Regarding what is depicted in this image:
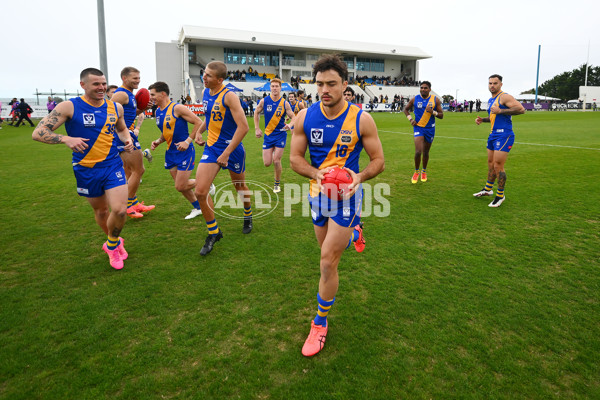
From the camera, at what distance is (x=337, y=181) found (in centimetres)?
299

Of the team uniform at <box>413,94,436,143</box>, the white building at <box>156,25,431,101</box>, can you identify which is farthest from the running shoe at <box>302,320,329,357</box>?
the white building at <box>156,25,431,101</box>

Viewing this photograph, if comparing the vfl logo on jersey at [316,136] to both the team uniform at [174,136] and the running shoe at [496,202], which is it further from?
the running shoe at [496,202]

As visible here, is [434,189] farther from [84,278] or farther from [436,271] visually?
[84,278]

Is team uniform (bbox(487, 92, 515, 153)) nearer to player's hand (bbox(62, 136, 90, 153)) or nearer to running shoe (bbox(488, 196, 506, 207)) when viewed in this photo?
running shoe (bbox(488, 196, 506, 207))

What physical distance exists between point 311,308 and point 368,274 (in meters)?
1.06

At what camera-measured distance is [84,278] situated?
14.7 feet

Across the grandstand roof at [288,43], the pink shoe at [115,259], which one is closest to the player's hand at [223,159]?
the pink shoe at [115,259]

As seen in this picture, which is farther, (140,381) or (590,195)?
(590,195)

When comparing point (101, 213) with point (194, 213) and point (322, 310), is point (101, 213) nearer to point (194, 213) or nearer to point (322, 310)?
point (194, 213)

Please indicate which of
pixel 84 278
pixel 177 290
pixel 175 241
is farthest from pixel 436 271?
pixel 84 278

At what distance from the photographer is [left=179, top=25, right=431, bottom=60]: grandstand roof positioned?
56219 mm

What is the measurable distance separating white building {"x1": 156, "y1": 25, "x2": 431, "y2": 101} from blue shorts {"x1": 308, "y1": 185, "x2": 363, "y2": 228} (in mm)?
50422

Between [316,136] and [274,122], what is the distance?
231 inches

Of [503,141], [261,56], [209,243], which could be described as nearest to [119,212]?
[209,243]
